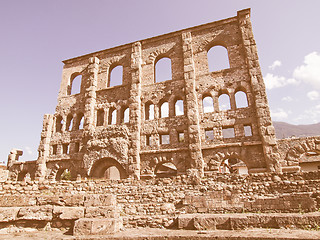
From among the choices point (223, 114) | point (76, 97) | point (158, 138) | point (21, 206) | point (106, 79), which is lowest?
point (21, 206)

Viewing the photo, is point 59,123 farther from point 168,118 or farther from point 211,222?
point 211,222

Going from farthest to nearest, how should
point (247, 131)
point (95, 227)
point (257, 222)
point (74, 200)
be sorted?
point (247, 131), point (74, 200), point (95, 227), point (257, 222)

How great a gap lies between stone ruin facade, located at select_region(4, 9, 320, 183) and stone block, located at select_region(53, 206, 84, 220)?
25.7ft

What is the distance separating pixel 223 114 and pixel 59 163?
13779mm

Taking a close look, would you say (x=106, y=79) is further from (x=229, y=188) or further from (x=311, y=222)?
(x=311, y=222)

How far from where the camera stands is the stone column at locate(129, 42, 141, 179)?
13.8 meters

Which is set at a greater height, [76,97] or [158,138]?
[76,97]

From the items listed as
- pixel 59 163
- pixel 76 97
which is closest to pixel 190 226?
pixel 59 163

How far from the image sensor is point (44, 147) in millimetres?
16797

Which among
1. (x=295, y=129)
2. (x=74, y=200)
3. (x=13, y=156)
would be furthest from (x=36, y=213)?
(x=295, y=129)

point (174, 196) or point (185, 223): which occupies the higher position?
point (174, 196)

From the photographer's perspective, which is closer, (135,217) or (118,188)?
(135,217)

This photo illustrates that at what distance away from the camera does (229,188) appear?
7699 millimetres

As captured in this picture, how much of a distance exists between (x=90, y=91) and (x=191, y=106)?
358 inches
